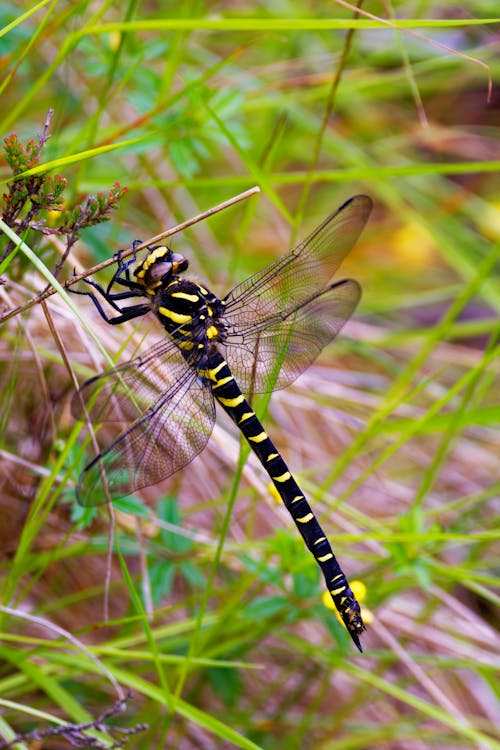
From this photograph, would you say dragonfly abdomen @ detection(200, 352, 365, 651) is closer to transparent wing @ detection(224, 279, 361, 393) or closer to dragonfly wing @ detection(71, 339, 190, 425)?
transparent wing @ detection(224, 279, 361, 393)

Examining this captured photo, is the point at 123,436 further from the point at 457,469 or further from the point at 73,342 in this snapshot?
the point at 457,469

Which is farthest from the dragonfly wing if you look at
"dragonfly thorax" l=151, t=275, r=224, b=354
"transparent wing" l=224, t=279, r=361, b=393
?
"transparent wing" l=224, t=279, r=361, b=393

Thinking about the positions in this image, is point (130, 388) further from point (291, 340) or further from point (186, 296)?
point (291, 340)

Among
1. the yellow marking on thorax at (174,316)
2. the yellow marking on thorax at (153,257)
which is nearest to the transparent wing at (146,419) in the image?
the yellow marking on thorax at (174,316)

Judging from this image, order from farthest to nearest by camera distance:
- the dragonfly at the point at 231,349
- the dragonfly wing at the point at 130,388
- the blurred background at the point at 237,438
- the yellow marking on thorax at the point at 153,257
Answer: the yellow marking on thorax at the point at 153,257 < the blurred background at the point at 237,438 < the dragonfly at the point at 231,349 < the dragonfly wing at the point at 130,388

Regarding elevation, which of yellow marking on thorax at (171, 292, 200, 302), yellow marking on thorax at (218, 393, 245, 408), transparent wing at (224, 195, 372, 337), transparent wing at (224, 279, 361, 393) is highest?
yellow marking on thorax at (171, 292, 200, 302)

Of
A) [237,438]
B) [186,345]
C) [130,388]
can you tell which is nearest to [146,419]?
[130,388]

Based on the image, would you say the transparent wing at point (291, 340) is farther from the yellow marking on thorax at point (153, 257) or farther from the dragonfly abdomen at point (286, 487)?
the yellow marking on thorax at point (153, 257)
